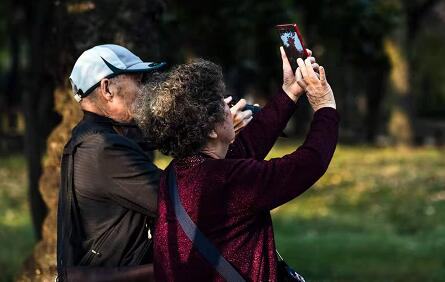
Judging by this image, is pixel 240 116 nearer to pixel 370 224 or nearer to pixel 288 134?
pixel 288 134

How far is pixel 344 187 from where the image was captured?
19516mm

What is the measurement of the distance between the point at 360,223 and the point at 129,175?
1246cm

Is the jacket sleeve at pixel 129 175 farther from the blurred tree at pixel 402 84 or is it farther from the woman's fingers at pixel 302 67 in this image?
the blurred tree at pixel 402 84

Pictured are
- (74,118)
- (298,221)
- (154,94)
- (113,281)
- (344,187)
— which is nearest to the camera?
(154,94)

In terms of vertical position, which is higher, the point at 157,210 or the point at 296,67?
the point at 296,67

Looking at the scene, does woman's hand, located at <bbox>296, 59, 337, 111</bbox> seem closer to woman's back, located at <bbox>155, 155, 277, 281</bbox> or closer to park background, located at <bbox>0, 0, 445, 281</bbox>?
woman's back, located at <bbox>155, 155, 277, 281</bbox>

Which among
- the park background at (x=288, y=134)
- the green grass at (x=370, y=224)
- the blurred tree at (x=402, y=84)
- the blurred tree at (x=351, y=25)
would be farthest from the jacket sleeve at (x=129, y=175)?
the blurred tree at (x=402, y=84)

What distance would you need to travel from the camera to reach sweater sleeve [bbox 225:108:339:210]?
359cm

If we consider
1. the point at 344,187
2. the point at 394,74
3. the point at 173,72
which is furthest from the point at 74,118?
the point at 394,74

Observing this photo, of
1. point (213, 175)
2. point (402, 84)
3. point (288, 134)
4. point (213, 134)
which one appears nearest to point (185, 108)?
point (213, 134)

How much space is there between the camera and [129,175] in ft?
13.4

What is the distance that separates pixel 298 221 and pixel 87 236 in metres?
12.7

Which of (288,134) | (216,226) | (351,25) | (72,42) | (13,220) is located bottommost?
(13,220)

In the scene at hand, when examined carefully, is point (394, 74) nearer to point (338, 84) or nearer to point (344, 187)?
point (344, 187)
